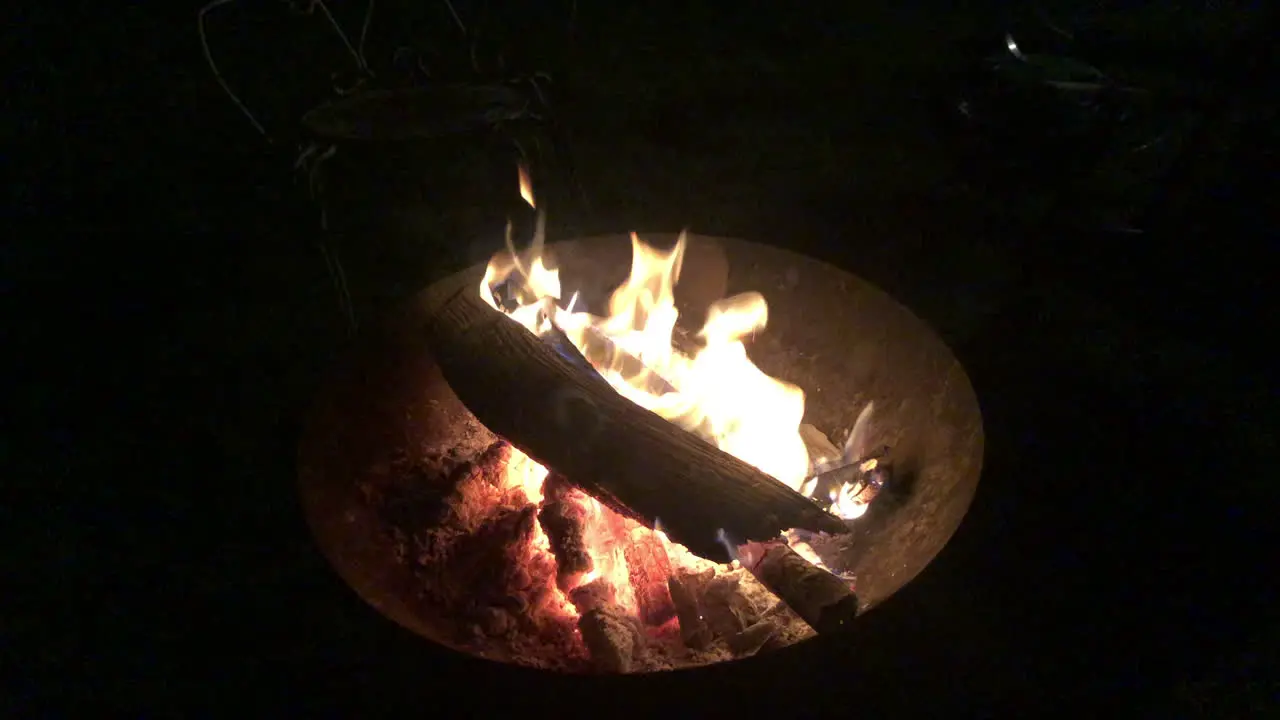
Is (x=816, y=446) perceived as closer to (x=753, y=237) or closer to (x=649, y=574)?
(x=649, y=574)

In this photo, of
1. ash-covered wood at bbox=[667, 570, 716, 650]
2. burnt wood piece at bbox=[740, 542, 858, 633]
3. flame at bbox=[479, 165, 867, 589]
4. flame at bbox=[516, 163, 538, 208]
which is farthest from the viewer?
flame at bbox=[516, 163, 538, 208]

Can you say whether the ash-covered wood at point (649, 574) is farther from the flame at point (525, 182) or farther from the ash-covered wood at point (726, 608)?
the flame at point (525, 182)

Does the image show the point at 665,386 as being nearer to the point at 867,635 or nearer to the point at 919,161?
the point at 867,635

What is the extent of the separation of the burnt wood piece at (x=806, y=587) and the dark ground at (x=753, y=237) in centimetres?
7

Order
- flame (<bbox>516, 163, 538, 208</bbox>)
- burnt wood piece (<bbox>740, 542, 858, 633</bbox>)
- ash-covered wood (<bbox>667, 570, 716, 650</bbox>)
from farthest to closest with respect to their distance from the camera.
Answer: flame (<bbox>516, 163, 538, 208</bbox>)
ash-covered wood (<bbox>667, 570, 716, 650</bbox>)
burnt wood piece (<bbox>740, 542, 858, 633</bbox>)

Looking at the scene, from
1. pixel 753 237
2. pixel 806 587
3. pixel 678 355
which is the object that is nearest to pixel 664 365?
pixel 678 355

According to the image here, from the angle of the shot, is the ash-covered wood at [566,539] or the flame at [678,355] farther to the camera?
the flame at [678,355]

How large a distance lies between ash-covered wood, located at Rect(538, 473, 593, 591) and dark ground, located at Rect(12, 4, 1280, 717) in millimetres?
283

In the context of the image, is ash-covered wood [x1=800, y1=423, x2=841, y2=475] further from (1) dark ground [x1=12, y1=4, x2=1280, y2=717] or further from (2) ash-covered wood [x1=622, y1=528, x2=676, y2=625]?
(2) ash-covered wood [x1=622, y1=528, x2=676, y2=625]

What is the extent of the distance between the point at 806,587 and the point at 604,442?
474 millimetres

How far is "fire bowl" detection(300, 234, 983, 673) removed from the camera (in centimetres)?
149

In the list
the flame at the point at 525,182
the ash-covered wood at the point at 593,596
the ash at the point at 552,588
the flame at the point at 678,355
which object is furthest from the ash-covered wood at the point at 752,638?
the flame at the point at 525,182

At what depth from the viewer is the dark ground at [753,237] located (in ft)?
5.79

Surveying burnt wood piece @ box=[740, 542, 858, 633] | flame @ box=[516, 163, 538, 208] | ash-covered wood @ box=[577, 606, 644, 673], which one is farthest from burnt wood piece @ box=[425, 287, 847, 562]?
flame @ box=[516, 163, 538, 208]
